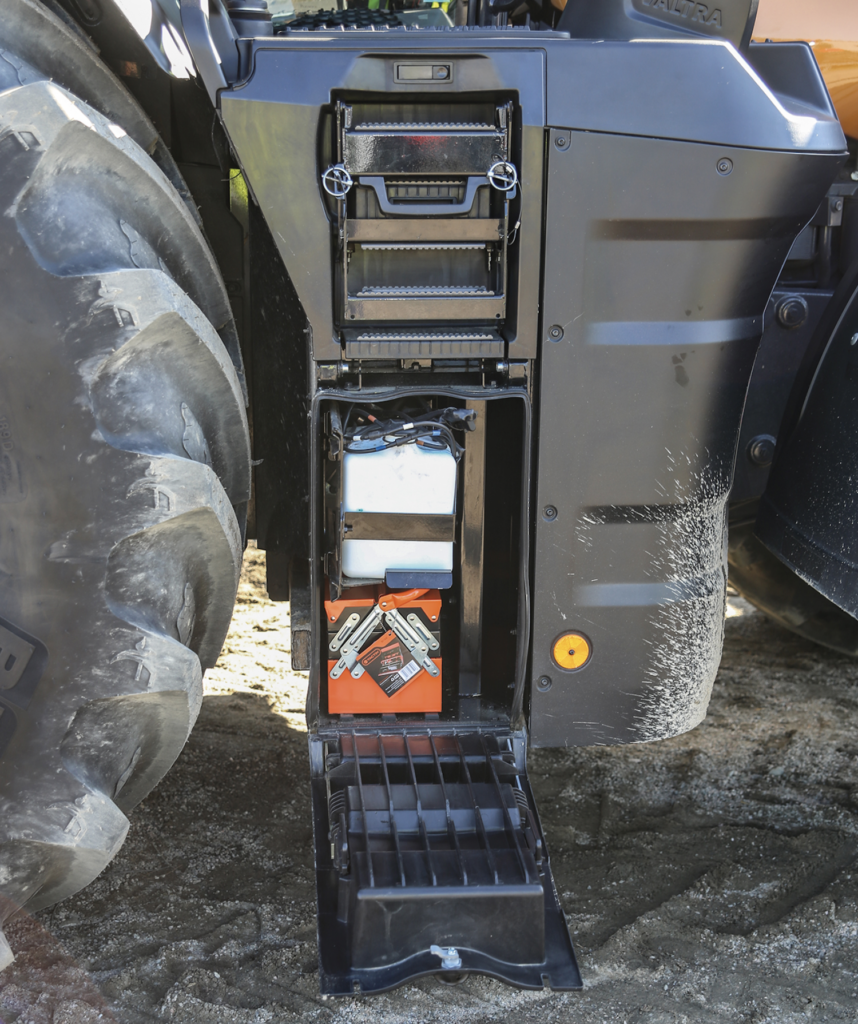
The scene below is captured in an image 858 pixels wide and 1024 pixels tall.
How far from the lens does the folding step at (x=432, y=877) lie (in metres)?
1.54

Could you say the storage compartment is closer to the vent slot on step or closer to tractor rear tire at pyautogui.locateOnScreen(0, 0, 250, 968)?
the vent slot on step

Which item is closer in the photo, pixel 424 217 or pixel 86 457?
pixel 86 457

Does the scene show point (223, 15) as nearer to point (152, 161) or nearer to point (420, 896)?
point (152, 161)

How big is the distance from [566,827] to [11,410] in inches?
60.4

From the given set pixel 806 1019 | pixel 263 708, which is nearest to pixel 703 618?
pixel 806 1019

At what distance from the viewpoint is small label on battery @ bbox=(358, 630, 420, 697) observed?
1840 mm

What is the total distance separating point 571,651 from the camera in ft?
5.63

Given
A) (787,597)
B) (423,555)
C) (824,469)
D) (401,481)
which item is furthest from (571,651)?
(787,597)

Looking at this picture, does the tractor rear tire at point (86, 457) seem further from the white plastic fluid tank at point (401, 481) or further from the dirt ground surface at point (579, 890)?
the dirt ground surface at point (579, 890)

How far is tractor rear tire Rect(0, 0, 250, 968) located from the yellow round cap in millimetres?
600

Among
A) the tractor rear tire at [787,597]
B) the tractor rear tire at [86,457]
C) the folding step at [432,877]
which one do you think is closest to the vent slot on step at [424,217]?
the tractor rear tire at [86,457]

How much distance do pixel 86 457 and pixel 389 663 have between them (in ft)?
2.44

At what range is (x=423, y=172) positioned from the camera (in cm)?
147

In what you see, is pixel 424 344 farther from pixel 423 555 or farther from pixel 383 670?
pixel 383 670
